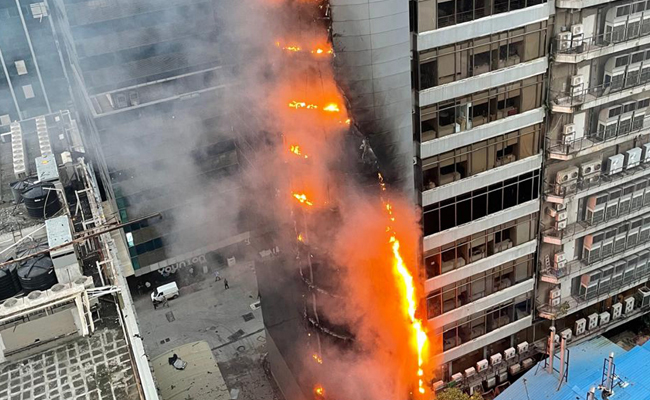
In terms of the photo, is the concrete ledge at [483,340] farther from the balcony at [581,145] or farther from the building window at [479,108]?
the building window at [479,108]

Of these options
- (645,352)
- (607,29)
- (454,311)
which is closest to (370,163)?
(454,311)

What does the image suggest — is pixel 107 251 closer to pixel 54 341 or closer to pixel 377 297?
pixel 54 341

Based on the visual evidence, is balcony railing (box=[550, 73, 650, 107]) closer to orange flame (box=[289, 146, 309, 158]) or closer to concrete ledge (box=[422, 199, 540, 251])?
concrete ledge (box=[422, 199, 540, 251])

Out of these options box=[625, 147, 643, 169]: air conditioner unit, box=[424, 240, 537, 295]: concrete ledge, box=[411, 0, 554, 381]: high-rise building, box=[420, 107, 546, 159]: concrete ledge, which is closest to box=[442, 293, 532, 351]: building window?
box=[411, 0, 554, 381]: high-rise building

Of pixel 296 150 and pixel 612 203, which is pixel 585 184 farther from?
pixel 296 150

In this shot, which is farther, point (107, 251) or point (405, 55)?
point (107, 251)
